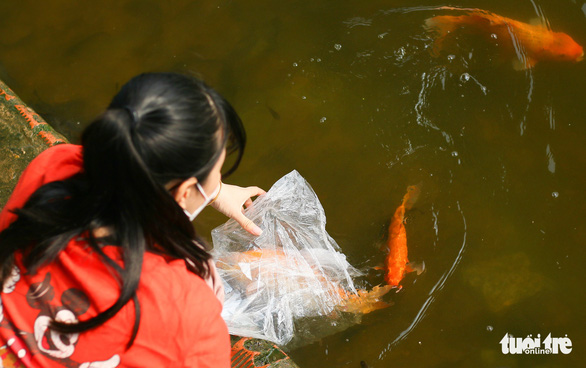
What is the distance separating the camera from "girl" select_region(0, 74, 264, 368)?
114 cm

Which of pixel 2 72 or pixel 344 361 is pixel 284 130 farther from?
pixel 2 72

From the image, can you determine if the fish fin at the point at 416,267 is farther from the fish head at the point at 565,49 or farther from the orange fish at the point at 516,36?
the fish head at the point at 565,49

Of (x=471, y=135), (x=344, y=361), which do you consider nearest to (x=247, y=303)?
(x=344, y=361)

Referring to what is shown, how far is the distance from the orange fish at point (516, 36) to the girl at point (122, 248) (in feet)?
7.78

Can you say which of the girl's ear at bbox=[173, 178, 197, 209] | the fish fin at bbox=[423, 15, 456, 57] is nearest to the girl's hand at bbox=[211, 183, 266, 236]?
the girl's ear at bbox=[173, 178, 197, 209]

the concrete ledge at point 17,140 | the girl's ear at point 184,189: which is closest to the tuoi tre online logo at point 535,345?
the girl's ear at point 184,189

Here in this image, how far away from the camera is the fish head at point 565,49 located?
3.03 metres

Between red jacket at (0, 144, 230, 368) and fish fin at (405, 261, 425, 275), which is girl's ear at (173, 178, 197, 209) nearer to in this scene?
red jacket at (0, 144, 230, 368)

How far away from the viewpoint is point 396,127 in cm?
301

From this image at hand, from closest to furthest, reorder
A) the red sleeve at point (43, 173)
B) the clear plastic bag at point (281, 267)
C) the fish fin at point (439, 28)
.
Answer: the red sleeve at point (43, 173)
the clear plastic bag at point (281, 267)
the fish fin at point (439, 28)

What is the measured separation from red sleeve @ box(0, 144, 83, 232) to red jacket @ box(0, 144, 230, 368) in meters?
0.23

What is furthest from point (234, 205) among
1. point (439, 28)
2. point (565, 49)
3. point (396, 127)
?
point (565, 49)

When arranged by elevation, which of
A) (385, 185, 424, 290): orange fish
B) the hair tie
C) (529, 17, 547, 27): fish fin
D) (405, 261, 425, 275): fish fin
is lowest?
(405, 261, 425, 275): fish fin

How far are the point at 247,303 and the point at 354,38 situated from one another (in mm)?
1953
